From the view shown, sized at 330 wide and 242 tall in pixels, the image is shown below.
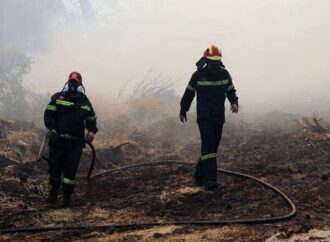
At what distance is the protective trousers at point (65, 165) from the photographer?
6152 mm

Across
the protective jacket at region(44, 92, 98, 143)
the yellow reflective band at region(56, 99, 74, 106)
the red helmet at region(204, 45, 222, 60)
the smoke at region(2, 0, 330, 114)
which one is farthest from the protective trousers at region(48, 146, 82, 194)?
the smoke at region(2, 0, 330, 114)

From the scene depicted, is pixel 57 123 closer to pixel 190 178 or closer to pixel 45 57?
pixel 190 178

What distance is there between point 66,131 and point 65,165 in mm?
439

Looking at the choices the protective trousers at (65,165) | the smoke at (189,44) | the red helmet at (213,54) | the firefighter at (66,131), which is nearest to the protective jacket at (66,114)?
the firefighter at (66,131)

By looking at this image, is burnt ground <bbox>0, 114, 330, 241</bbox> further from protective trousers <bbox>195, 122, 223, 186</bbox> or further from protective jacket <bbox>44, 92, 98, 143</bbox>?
protective jacket <bbox>44, 92, 98, 143</bbox>

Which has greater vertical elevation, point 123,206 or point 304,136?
point 304,136

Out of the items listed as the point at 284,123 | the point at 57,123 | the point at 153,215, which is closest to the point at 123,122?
the point at 284,123

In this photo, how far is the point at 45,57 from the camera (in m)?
29.2

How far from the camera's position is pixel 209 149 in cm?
645

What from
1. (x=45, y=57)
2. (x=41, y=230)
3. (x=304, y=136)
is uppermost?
(x=45, y=57)

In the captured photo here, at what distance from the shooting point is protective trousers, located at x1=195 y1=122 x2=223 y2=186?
21.0ft

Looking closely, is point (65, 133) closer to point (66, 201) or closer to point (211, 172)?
point (66, 201)

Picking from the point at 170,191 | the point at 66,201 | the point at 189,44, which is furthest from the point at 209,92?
the point at 189,44

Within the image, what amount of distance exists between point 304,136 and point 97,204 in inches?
207
